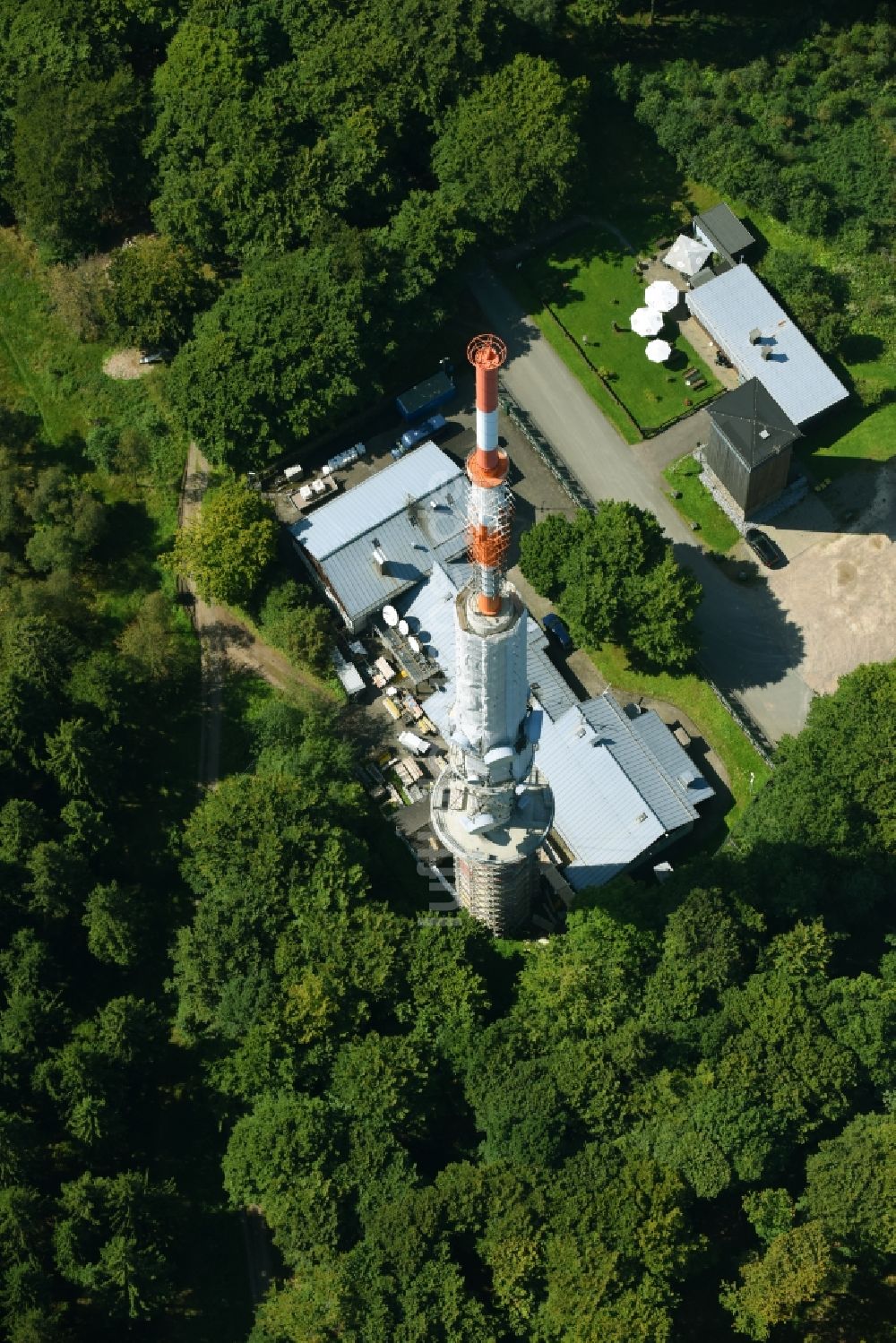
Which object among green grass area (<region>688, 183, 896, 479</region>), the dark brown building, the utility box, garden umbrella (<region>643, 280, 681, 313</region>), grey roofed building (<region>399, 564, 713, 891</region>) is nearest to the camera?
grey roofed building (<region>399, 564, 713, 891</region>)

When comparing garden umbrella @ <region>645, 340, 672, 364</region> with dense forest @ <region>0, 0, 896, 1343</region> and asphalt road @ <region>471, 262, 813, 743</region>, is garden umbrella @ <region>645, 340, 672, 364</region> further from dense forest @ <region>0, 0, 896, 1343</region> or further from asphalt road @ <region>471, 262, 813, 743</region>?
dense forest @ <region>0, 0, 896, 1343</region>

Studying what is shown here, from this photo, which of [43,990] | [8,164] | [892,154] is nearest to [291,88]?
[8,164]

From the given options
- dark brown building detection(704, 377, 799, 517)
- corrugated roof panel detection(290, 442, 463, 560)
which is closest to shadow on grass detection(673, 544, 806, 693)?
dark brown building detection(704, 377, 799, 517)

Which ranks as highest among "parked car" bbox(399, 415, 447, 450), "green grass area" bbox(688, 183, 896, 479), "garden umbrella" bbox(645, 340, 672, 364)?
"parked car" bbox(399, 415, 447, 450)

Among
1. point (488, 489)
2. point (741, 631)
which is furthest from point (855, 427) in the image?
point (488, 489)

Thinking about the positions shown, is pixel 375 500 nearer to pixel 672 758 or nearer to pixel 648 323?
pixel 648 323

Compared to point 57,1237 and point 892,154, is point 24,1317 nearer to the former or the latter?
point 57,1237
